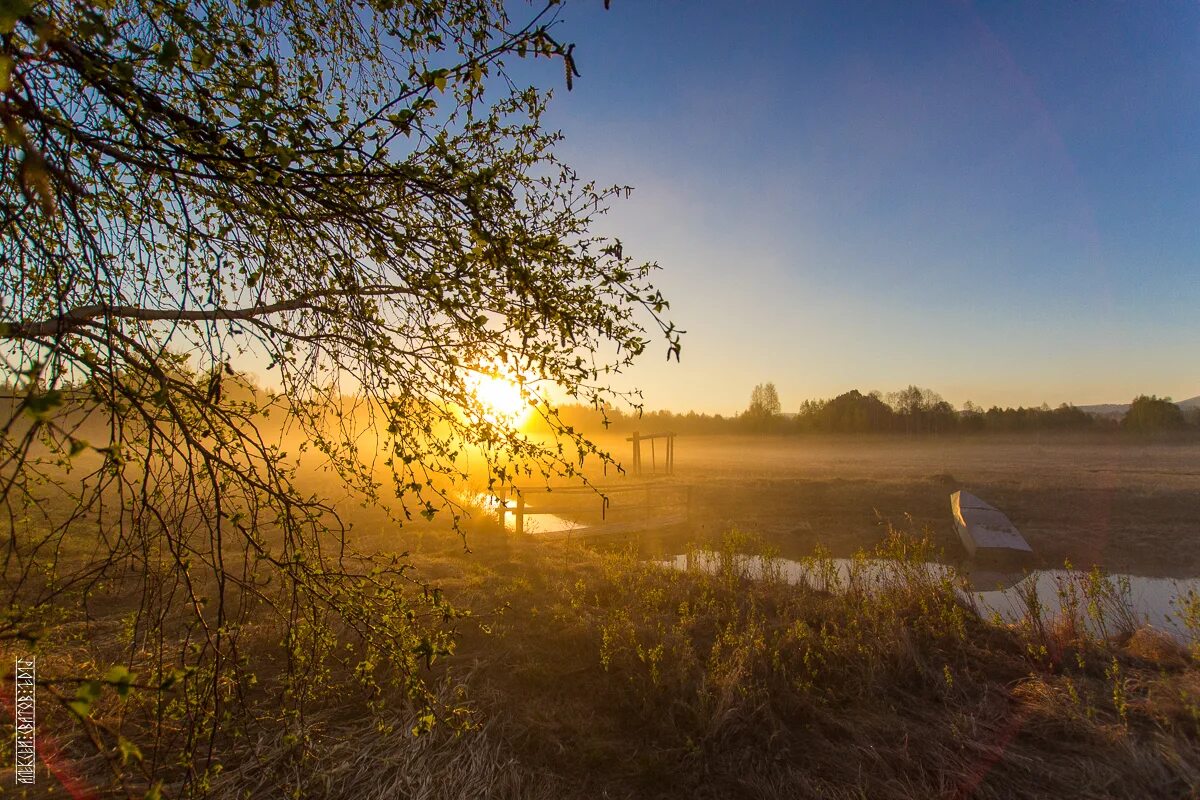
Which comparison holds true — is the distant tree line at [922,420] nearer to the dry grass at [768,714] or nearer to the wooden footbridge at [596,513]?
the wooden footbridge at [596,513]

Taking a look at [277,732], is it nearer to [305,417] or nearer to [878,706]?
[305,417]

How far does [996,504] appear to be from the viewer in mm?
20031

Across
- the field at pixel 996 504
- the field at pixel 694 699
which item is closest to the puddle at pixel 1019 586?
the field at pixel 694 699

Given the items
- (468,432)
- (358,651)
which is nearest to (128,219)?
(468,432)

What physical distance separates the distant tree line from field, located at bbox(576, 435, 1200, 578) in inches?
716

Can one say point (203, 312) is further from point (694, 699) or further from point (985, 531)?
point (985, 531)

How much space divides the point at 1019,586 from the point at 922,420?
53.5m

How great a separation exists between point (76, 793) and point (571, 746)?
3245 mm

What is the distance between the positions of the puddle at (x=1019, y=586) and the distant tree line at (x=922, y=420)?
33.8 metres

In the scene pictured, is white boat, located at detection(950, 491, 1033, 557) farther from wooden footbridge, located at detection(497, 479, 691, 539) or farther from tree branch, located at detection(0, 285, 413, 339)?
tree branch, located at detection(0, 285, 413, 339)

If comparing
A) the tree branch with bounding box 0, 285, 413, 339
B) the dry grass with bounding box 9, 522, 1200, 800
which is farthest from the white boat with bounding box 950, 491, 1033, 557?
the tree branch with bounding box 0, 285, 413, 339

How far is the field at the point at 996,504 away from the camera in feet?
49.4

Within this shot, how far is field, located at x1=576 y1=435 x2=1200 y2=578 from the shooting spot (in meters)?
15.0

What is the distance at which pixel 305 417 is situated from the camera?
10.5ft
